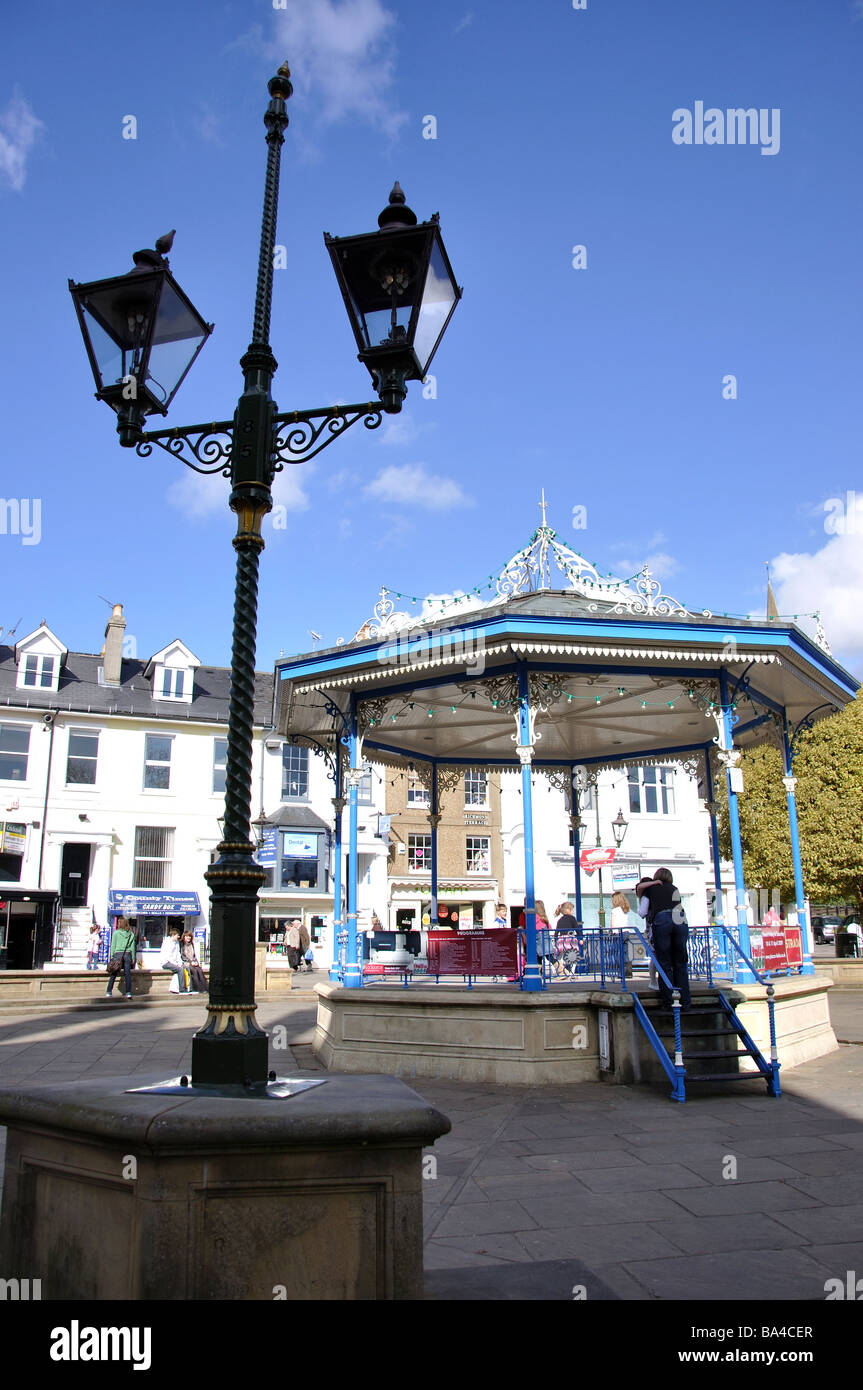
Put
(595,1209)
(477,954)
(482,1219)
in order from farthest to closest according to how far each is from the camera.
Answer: (477,954) → (595,1209) → (482,1219)

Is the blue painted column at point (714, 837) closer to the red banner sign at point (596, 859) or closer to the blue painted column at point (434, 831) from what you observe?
the red banner sign at point (596, 859)

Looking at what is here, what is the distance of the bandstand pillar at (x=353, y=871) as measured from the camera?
13.0m

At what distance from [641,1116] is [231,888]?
6560 mm

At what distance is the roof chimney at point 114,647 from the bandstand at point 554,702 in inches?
889

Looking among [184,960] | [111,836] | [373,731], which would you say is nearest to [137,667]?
[111,836]

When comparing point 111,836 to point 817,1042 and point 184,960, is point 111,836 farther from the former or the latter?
point 817,1042

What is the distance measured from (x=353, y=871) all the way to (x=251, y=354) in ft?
33.1

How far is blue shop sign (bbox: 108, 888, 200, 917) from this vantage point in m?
32.7

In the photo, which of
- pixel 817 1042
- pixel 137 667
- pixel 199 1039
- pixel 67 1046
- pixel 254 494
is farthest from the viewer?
pixel 137 667

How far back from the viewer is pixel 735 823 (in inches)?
490

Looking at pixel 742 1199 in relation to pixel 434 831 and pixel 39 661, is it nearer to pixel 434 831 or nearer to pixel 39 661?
pixel 434 831

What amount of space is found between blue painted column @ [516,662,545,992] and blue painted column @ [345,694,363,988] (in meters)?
2.43

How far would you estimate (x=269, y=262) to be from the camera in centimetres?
497

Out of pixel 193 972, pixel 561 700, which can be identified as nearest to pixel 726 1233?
pixel 561 700
